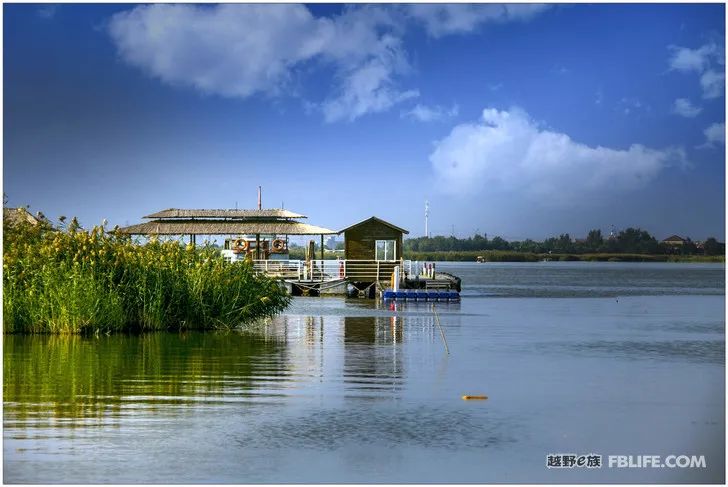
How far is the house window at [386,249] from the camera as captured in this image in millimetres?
49500

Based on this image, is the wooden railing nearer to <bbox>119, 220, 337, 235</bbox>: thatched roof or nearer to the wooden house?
the wooden house

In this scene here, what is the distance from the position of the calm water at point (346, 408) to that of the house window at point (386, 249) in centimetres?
2370

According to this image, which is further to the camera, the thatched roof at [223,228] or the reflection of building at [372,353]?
the thatched roof at [223,228]

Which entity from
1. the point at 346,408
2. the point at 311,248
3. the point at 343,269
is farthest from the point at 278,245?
the point at 346,408

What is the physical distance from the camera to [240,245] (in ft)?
165

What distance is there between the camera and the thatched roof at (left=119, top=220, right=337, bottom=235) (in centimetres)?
5031

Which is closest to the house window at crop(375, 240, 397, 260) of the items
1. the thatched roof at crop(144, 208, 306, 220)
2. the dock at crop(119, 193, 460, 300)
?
the dock at crop(119, 193, 460, 300)

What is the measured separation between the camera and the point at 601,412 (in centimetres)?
1405

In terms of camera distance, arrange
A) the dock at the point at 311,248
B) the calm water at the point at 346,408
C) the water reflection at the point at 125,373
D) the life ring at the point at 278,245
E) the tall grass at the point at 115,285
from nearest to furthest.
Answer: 1. the calm water at the point at 346,408
2. the water reflection at the point at 125,373
3. the tall grass at the point at 115,285
4. the dock at the point at 311,248
5. the life ring at the point at 278,245

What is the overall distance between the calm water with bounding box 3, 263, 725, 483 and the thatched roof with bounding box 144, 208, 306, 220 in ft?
85.6

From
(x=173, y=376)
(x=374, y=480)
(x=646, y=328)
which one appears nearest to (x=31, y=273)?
(x=173, y=376)

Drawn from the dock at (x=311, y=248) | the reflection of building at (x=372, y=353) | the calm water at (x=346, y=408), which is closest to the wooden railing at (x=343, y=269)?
the dock at (x=311, y=248)

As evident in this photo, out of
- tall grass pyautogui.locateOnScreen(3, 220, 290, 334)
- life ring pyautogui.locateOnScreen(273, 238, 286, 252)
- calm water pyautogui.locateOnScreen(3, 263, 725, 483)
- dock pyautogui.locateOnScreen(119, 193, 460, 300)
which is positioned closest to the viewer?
calm water pyautogui.locateOnScreen(3, 263, 725, 483)

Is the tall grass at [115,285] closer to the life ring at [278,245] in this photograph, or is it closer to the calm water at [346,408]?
the calm water at [346,408]
